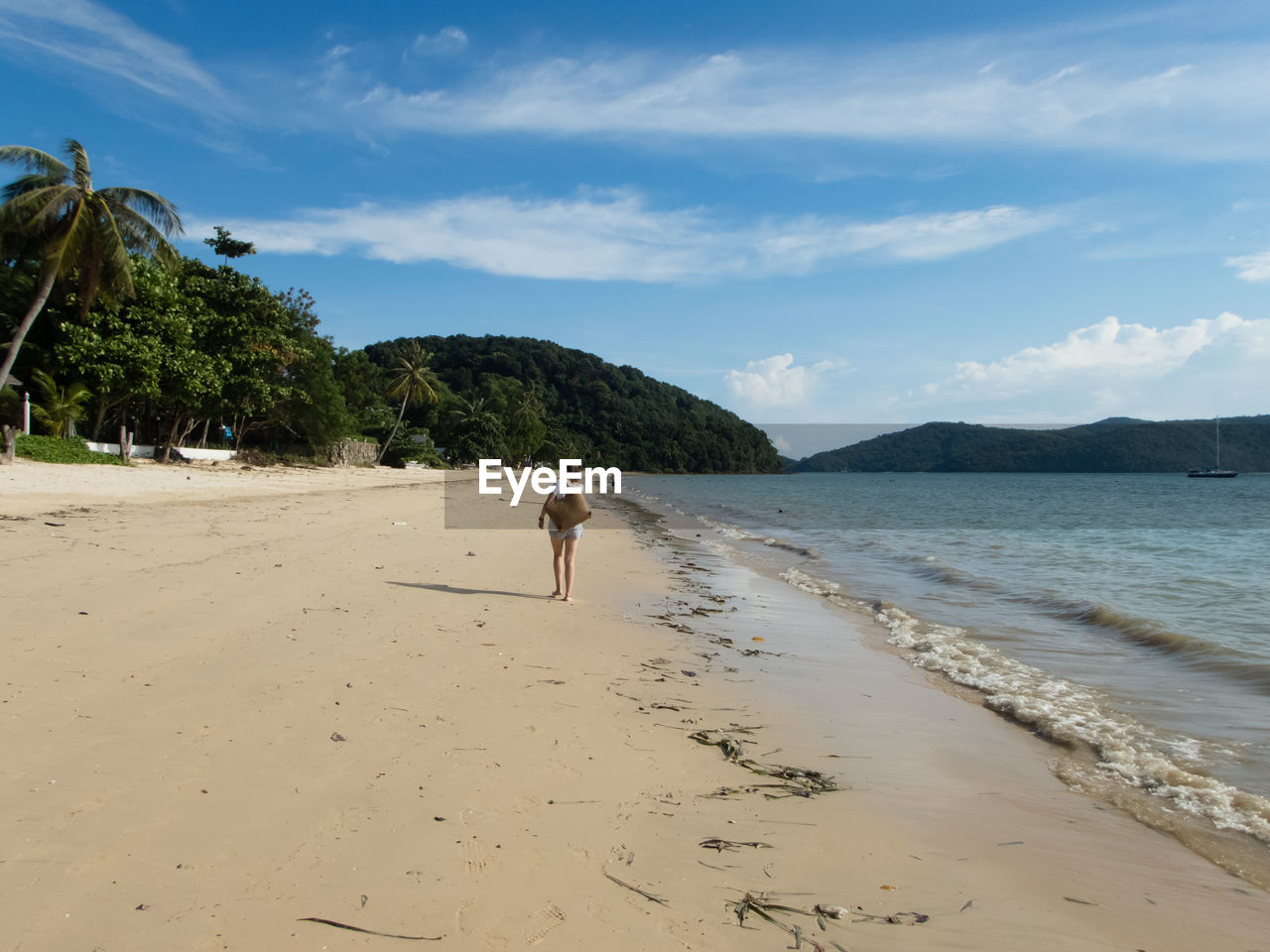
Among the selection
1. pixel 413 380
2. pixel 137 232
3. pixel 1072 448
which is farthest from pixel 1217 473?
pixel 137 232

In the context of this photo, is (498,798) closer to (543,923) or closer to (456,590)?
(543,923)

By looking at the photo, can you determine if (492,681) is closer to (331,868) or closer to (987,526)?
(331,868)

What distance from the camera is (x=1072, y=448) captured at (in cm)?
12725

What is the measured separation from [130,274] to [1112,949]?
28.9m

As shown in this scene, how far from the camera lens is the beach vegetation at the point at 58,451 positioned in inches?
781

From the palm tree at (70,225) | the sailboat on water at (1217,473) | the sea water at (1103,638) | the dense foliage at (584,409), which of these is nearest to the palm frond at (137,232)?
the palm tree at (70,225)

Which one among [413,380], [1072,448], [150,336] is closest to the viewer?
[150,336]

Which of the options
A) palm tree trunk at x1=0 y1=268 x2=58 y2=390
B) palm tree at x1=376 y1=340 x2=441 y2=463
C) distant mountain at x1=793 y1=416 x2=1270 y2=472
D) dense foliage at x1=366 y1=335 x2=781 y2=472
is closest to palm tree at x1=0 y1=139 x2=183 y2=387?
palm tree trunk at x1=0 y1=268 x2=58 y2=390

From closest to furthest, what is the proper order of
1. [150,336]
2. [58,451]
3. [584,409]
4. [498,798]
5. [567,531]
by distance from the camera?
[498,798], [567,531], [58,451], [150,336], [584,409]

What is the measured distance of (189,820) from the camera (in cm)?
278

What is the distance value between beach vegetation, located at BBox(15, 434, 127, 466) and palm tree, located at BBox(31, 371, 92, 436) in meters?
0.62

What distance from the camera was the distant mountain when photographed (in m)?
112

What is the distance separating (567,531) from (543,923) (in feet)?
19.9

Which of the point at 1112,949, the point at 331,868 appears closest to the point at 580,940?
the point at 331,868
